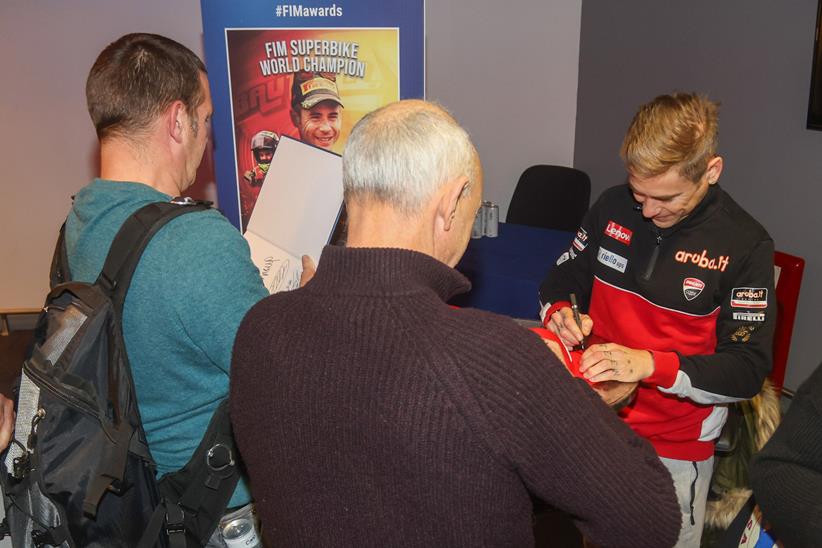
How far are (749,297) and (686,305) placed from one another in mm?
144

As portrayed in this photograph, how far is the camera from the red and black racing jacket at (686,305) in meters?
1.61

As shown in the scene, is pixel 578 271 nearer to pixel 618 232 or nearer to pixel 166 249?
pixel 618 232

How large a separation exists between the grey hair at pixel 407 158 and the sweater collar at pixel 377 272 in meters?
0.09

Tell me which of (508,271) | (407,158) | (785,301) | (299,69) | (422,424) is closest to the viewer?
(422,424)

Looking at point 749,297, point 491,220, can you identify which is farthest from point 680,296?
point 491,220

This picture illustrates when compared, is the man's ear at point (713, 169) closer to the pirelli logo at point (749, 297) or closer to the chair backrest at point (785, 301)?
the pirelli logo at point (749, 297)

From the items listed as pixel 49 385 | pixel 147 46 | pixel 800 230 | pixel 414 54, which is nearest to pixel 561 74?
pixel 800 230

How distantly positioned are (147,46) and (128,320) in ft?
1.91

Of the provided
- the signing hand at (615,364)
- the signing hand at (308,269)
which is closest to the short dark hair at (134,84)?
the signing hand at (308,269)

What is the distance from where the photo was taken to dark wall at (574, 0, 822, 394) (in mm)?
3217

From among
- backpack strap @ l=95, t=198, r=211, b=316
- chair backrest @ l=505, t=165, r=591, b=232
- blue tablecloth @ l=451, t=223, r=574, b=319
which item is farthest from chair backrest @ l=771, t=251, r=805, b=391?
backpack strap @ l=95, t=198, r=211, b=316

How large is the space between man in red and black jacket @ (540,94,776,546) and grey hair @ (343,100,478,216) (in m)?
0.63

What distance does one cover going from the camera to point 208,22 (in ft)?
8.52

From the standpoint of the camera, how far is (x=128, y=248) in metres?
1.27
